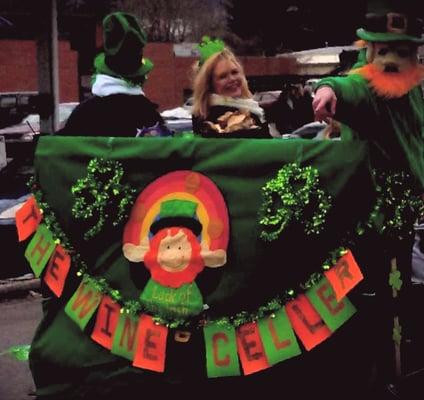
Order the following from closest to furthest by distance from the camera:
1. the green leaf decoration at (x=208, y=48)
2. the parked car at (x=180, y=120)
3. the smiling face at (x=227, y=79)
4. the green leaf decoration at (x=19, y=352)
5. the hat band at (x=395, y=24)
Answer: the hat band at (x=395, y=24), the smiling face at (x=227, y=79), the green leaf decoration at (x=208, y=48), the green leaf decoration at (x=19, y=352), the parked car at (x=180, y=120)

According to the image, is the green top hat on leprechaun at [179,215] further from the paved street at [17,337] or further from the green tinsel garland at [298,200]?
the paved street at [17,337]

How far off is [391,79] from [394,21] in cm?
Answer: 23

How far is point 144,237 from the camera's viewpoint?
3537mm

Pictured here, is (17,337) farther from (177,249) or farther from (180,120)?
(180,120)

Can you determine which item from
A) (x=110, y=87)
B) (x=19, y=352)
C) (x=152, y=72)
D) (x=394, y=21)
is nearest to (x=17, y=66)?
(x=152, y=72)

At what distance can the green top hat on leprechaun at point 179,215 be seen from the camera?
136 inches

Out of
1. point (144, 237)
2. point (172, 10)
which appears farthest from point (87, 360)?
point (172, 10)

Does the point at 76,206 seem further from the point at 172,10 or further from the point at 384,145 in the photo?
the point at 172,10

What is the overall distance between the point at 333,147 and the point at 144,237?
842 millimetres

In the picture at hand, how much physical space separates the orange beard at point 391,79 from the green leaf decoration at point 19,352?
2.79m

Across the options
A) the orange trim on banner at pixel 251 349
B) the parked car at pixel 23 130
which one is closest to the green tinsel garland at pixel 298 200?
the orange trim on banner at pixel 251 349

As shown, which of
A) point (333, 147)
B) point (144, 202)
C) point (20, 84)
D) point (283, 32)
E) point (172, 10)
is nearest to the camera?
point (333, 147)

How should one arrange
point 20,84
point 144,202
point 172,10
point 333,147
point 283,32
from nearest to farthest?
point 333,147, point 144,202, point 20,84, point 283,32, point 172,10

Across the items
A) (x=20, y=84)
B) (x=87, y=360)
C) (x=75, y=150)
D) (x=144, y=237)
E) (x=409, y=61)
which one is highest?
(x=409, y=61)
